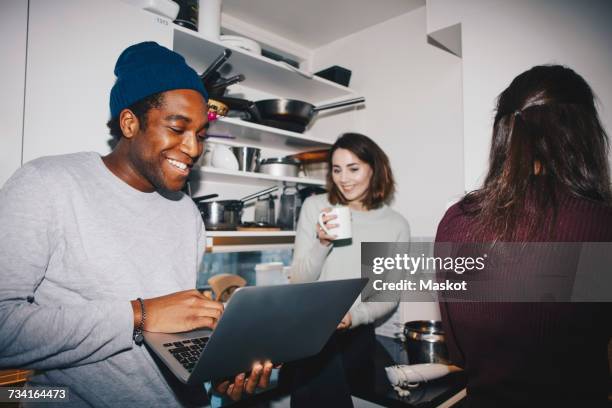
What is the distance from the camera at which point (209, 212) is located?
1757mm

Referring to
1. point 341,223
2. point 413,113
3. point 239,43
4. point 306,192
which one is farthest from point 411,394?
point 239,43

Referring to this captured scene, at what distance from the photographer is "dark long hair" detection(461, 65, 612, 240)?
2.25 ft

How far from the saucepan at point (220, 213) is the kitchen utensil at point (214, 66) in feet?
1.72

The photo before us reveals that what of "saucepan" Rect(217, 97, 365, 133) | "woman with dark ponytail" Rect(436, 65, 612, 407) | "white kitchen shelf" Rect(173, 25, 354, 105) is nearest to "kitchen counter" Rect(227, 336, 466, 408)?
"woman with dark ponytail" Rect(436, 65, 612, 407)

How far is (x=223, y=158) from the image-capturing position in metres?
1.82

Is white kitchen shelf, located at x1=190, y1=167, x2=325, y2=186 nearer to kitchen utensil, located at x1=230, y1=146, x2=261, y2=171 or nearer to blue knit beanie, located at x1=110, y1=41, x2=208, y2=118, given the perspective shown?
kitchen utensil, located at x1=230, y1=146, x2=261, y2=171

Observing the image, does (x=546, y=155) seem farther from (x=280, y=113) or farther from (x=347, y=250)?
(x=280, y=113)

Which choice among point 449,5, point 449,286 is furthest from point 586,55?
point 449,286

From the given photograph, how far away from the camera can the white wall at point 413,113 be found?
79.4 inches

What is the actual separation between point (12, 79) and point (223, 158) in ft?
2.90

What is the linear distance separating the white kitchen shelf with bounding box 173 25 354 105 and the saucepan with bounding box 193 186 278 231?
0.70m

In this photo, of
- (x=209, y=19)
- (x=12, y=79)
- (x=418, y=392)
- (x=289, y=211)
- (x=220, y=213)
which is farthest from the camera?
(x=289, y=211)

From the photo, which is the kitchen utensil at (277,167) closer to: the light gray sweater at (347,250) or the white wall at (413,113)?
the light gray sweater at (347,250)

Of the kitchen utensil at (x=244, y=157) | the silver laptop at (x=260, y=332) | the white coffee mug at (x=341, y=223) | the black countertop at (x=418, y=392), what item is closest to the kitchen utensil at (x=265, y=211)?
the kitchen utensil at (x=244, y=157)
